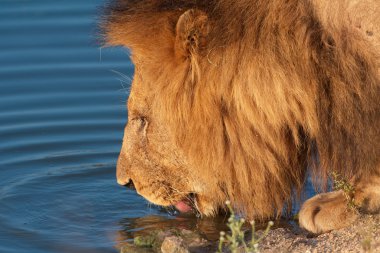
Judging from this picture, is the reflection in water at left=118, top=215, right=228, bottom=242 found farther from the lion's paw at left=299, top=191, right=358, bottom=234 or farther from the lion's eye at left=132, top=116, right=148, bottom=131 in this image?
the lion's eye at left=132, top=116, right=148, bottom=131

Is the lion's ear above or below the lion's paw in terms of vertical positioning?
above

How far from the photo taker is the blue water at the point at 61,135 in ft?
18.2

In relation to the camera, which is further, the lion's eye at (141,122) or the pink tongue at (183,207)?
the pink tongue at (183,207)

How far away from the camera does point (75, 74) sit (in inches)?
314

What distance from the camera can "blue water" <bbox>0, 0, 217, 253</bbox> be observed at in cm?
554

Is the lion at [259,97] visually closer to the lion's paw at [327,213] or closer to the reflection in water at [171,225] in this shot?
the lion's paw at [327,213]

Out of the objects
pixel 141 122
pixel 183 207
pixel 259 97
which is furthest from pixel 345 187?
pixel 141 122

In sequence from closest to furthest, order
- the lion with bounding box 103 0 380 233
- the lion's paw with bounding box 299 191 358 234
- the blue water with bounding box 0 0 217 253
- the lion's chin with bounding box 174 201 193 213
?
the lion with bounding box 103 0 380 233
the lion's paw with bounding box 299 191 358 234
the lion's chin with bounding box 174 201 193 213
the blue water with bounding box 0 0 217 253

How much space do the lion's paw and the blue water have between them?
0.67 metres

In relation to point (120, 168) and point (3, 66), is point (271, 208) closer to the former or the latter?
point (120, 168)

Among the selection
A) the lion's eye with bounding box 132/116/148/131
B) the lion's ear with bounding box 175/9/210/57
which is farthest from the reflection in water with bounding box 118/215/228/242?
the lion's ear with bounding box 175/9/210/57

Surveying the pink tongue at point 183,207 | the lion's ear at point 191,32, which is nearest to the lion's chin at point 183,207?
the pink tongue at point 183,207

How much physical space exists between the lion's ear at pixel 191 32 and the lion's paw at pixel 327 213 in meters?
1.04

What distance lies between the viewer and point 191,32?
4523 mm
